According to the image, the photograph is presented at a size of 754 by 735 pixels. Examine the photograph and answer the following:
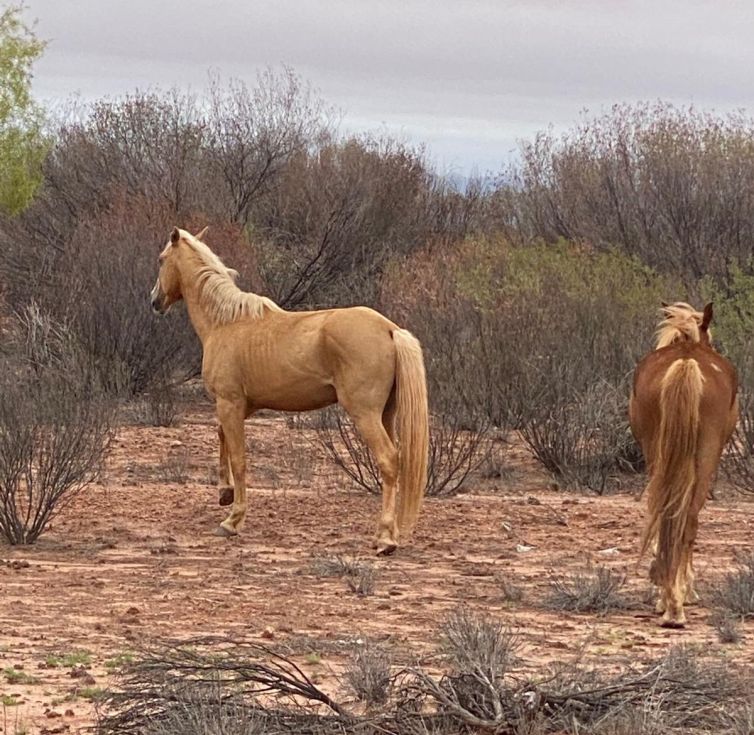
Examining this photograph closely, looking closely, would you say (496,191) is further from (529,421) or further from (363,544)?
(363,544)

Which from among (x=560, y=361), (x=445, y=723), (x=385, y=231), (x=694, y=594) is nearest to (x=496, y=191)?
(x=385, y=231)

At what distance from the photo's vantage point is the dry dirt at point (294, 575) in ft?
22.7

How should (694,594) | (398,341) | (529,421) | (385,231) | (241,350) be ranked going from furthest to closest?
(385,231) < (529,421) < (241,350) < (398,341) < (694,594)

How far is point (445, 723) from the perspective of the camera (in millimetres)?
5438

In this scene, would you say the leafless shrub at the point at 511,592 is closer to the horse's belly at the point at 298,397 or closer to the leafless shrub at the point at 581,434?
the horse's belly at the point at 298,397

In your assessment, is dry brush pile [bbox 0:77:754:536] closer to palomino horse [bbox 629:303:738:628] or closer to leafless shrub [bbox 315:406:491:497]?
leafless shrub [bbox 315:406:491:497]

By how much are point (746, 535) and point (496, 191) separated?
22.2 m

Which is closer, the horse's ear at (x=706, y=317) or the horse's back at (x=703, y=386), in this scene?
the horse's back at (x=703, y=386)

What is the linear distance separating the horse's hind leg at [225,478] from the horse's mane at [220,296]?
0.86 meters

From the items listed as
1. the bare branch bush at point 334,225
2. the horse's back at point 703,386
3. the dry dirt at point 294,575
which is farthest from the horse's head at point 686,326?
the bare branch bush at point 334,225

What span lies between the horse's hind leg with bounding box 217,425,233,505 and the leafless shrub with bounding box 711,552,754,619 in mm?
3908

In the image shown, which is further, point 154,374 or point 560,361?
point 154,374

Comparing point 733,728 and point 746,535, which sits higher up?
point 733,728

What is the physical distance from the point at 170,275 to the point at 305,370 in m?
1.67
